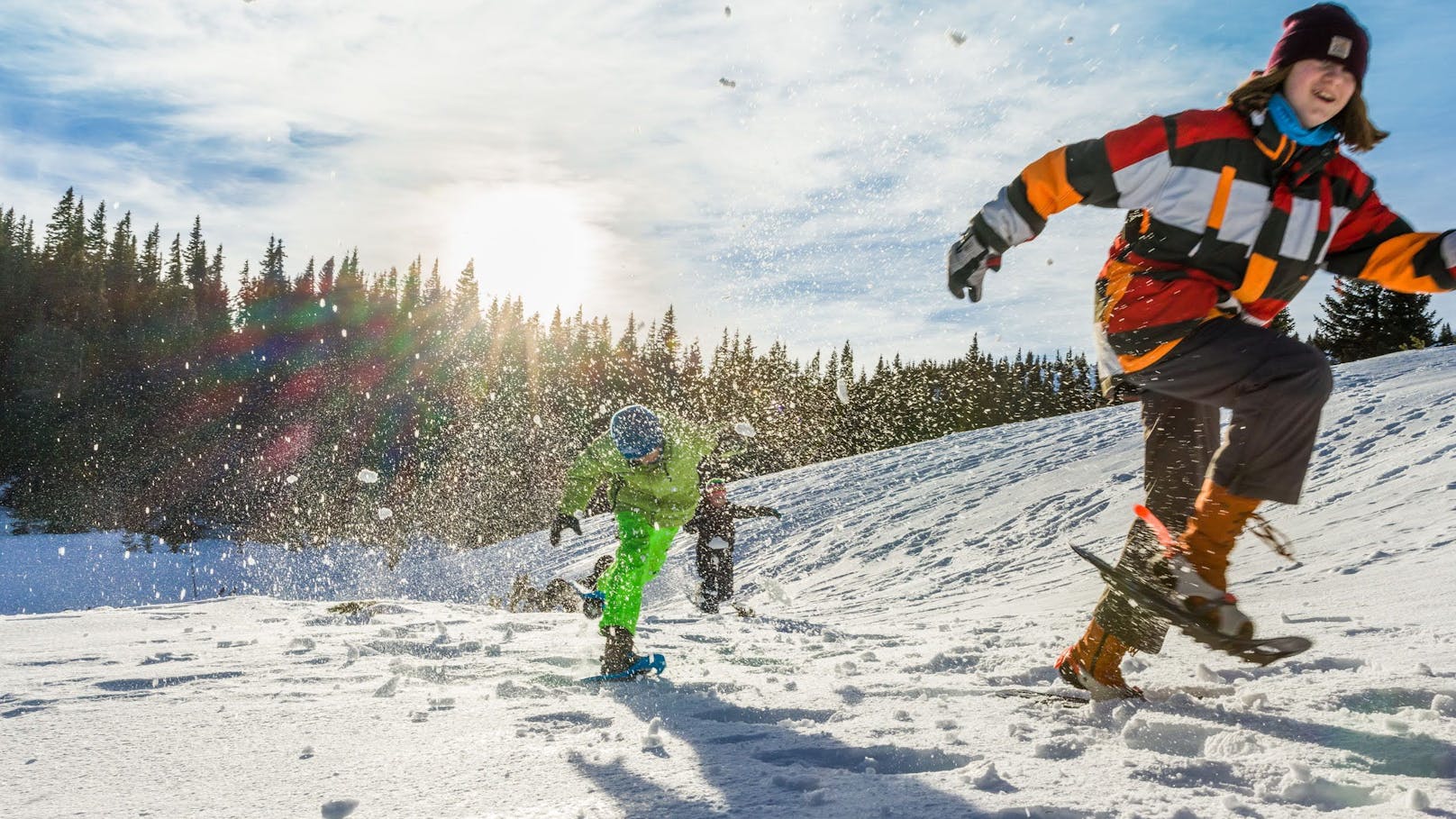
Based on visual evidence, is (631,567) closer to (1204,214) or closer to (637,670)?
(637,670)

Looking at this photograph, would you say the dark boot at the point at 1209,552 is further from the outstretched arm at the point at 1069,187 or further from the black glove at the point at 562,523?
the black glove at the point at 562,523

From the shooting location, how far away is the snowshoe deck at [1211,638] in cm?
223

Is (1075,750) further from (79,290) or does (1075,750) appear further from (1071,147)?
(79,290)

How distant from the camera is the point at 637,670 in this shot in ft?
12.3

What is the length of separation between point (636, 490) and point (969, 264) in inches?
96.5

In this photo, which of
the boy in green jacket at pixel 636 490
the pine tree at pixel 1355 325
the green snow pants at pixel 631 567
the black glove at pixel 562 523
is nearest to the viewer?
the green snow pants at pixel 631 567

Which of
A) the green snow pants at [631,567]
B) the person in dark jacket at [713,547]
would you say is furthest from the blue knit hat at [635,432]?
the person in dark jacket at [713,547]

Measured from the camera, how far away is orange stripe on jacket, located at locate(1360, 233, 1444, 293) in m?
2.53

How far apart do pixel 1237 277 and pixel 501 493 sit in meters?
43.9

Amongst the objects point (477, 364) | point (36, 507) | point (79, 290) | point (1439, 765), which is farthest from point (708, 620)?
point (79, 290)

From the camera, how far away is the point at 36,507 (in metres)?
40.6

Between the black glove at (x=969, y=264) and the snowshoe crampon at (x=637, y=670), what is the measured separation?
87.5 inches

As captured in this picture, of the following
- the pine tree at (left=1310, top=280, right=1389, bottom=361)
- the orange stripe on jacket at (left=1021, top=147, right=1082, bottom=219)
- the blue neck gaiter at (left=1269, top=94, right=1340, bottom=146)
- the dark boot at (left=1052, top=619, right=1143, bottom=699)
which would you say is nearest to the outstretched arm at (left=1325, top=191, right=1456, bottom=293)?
the blue neck gaiter at (left=1269, top=94, right=1340, bottom=146)

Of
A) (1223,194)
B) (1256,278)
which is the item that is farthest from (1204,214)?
(1256,278)
